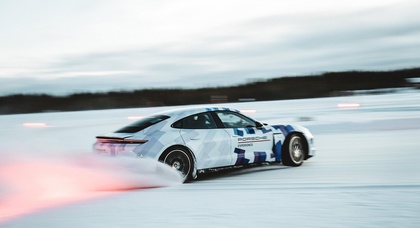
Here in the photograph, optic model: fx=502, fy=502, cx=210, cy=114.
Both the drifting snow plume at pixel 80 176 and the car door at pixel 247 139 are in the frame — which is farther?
the car door at pixel 247 139

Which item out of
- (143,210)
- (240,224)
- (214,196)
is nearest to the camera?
(240,224)

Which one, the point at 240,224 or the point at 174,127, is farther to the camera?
the point at 174,127

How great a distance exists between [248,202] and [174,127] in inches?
100

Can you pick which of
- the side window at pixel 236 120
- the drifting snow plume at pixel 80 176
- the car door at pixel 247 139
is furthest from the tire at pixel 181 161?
the side window at pixel 236 120

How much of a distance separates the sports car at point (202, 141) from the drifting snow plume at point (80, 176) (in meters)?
0.17

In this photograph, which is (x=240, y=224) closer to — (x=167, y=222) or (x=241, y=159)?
(x=167, y=222)

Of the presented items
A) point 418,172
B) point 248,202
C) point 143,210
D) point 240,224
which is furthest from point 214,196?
point 418,172

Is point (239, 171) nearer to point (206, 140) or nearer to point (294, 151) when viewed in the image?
point (294, 151)

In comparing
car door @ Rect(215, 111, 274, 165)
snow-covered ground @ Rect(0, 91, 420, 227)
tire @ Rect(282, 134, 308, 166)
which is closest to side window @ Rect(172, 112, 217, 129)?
car door @ Rect(215, 111, 274, 165)

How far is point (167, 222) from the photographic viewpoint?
5.41 m

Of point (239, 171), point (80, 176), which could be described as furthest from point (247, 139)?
point (80, 176)

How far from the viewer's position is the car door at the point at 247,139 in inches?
355

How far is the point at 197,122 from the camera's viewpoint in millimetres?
8781

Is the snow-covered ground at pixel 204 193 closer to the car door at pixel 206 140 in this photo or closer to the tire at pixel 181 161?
the tire at pixel 181 161
